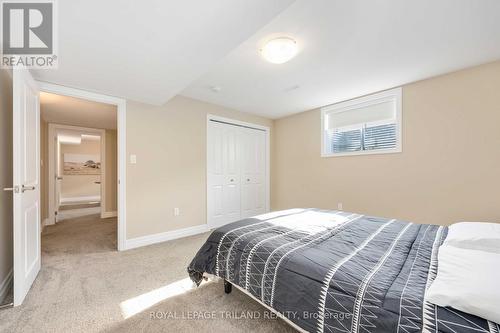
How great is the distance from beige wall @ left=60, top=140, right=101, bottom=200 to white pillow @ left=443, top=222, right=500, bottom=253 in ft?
33.0

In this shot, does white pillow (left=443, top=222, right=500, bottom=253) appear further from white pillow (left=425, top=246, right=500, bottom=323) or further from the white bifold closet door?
the white bifold closet door

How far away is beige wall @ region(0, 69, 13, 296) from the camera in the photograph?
5.93 feet

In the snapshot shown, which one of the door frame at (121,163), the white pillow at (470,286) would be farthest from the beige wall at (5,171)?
the white pillow at (470,286)

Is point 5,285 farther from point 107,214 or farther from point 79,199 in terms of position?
point 79,199

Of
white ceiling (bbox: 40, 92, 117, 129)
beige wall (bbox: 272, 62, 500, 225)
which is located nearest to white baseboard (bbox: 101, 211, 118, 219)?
white ceiling (bbox: 40, 92, 117, 129)

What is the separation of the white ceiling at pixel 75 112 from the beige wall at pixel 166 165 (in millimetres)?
993

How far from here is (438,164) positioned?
2793 mm

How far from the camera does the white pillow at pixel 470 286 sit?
718 mm

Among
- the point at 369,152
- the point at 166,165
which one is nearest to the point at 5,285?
the point at 166,165

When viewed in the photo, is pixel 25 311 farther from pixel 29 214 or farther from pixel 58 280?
pixel 29 214

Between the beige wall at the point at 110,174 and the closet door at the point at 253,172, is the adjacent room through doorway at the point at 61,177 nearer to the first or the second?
the beige wall at the point at 110,174

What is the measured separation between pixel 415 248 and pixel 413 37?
1888mm

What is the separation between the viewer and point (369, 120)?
3475 mm

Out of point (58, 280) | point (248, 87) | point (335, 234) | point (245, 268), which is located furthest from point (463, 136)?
point (58, 280)
